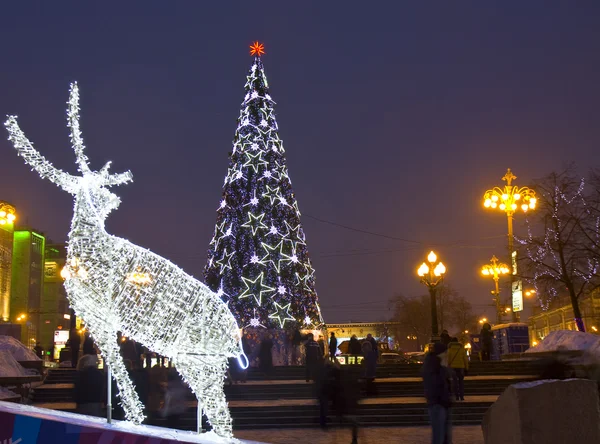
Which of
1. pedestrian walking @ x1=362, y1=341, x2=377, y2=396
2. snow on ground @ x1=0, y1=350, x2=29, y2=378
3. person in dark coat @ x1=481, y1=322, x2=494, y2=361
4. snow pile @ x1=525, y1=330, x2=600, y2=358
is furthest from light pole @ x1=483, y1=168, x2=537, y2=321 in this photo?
snow on ground @ x1=0, y1=350, x2=29, y2=378

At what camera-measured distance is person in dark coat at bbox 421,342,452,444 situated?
33.2 ft

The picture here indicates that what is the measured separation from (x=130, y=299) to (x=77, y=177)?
157cm

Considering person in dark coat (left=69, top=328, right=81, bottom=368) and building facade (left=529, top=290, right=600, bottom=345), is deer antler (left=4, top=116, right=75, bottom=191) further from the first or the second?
building facade (left=529, top=290, right=600, bottom=345)

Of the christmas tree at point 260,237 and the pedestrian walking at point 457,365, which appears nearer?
the pedestrian walking at point 457,365

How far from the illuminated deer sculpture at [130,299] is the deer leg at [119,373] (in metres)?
0.01

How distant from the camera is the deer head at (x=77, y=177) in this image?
26.2ft

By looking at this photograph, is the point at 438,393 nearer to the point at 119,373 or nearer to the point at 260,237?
the point at 119,373

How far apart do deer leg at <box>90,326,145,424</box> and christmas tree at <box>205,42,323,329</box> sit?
58.8ft

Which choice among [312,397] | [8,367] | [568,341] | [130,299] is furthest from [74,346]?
[130,299]

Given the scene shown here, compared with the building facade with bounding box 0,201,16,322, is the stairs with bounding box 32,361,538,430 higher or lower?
lower

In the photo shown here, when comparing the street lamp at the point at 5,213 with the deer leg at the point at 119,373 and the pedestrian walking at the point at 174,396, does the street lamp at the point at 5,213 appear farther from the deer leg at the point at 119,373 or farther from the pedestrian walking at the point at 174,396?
the deer leg at the point at 119,373

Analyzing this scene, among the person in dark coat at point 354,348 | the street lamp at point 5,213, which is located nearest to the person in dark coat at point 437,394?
the person in dark coat at point 354,348

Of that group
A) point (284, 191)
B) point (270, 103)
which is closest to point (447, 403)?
point (284, 191)

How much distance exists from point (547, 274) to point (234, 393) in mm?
17220
